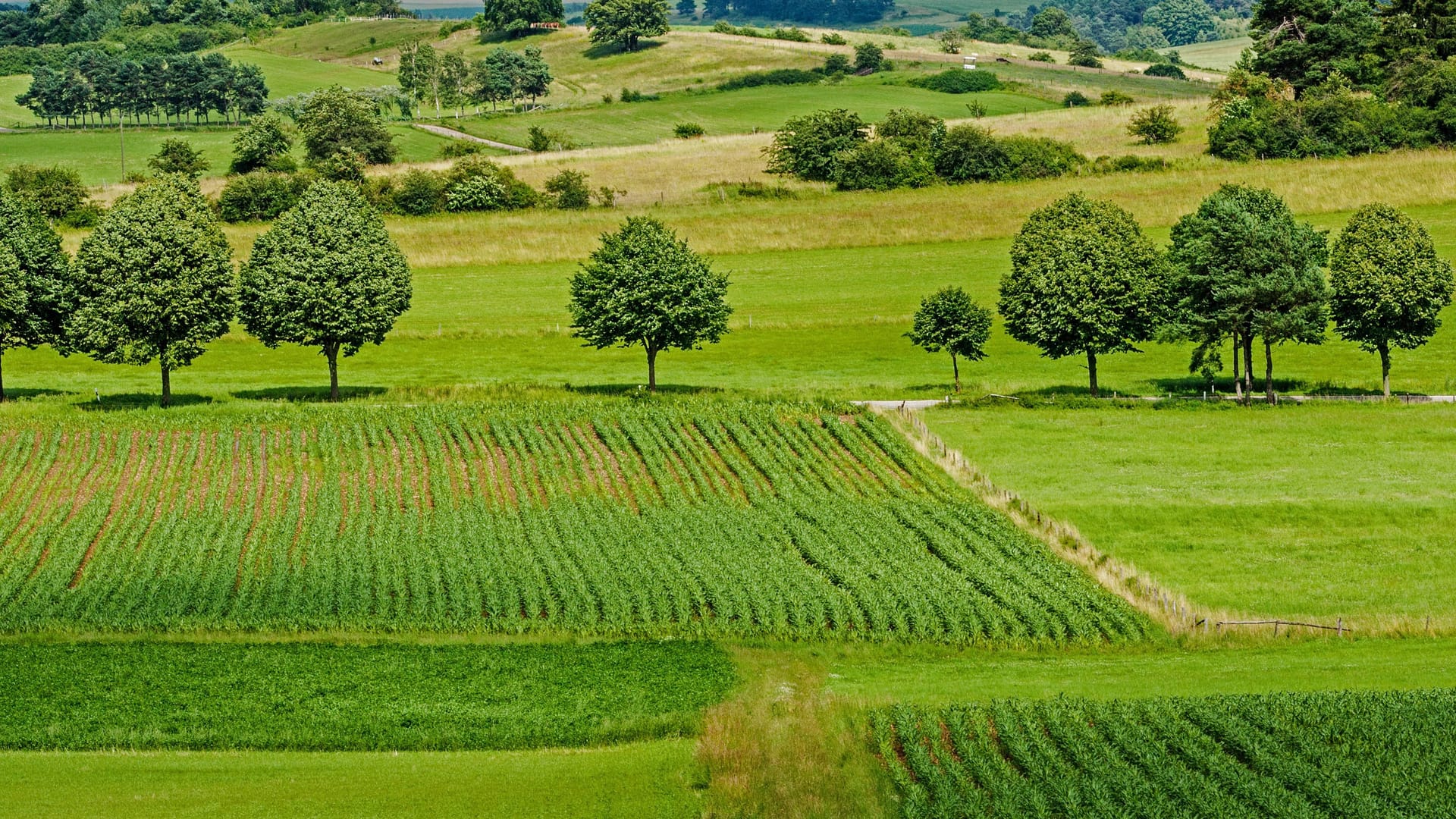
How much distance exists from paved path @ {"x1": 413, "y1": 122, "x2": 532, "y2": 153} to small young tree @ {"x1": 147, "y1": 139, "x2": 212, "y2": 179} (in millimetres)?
26824

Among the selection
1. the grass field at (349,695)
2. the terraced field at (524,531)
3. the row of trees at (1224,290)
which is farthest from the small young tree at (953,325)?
the grass field at (349,695)

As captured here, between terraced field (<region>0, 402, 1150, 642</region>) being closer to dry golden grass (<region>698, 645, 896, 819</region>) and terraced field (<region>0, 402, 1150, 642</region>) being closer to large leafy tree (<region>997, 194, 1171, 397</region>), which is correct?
dry golden grass (<region>698, 645, 896, 819</region>)

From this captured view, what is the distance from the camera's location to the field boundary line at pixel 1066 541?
52688 mm

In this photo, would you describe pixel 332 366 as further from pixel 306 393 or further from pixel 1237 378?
pixel 1237 378

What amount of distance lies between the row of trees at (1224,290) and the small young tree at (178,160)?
95286 millimetres

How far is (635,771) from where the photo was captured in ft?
135

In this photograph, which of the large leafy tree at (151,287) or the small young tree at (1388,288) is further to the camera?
the small young tree at (1388,288)

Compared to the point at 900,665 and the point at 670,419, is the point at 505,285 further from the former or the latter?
the point at 900,665

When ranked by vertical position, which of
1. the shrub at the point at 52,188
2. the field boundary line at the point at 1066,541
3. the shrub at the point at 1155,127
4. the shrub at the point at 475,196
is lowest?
the field boundary line at the point at 1066,541

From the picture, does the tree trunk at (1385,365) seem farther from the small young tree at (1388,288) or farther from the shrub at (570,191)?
the shrub at (570,191)

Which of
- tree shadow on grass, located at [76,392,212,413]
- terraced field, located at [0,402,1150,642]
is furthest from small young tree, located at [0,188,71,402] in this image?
terraced field, located at [0,402,1150,642]

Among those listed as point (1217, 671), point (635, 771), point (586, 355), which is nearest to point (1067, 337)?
point (586, 355)

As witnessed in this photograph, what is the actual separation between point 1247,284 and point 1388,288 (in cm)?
700

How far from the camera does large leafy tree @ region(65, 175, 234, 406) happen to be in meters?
76.5
